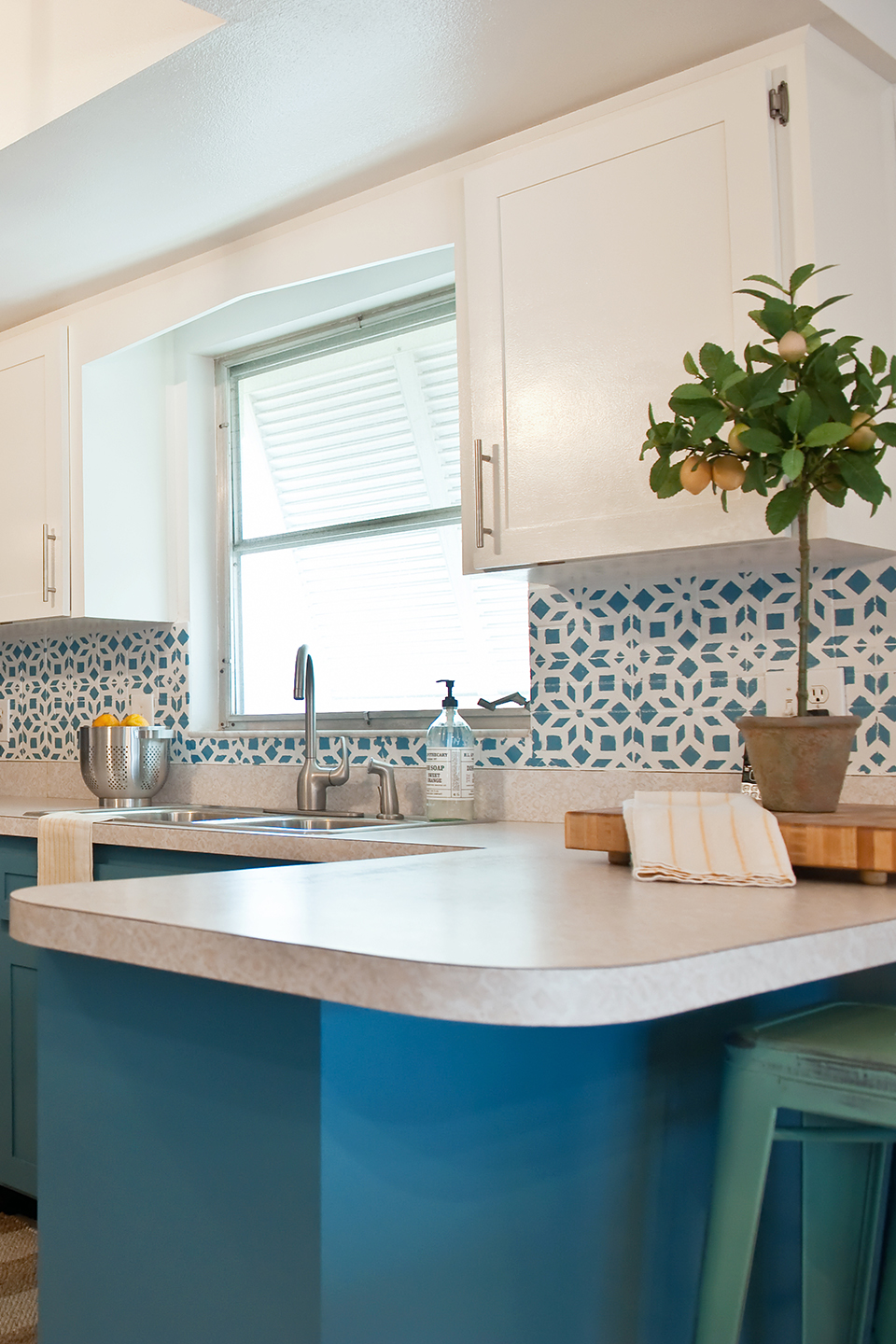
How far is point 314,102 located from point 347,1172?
1992mm

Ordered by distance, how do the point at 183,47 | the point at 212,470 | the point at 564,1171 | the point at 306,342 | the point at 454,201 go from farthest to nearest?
the point at 212,470 → the point at 306,342 → the point at 454,201 → the point at 183,47 → the point at 564,1171

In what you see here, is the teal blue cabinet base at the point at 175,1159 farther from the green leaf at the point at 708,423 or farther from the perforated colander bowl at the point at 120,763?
the perforated colander bowl at the point at 120,763

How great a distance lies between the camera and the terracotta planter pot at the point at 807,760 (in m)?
1.54

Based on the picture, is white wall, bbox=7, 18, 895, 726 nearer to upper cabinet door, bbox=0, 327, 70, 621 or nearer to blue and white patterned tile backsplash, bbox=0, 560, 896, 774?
upper cabinet door, bbox=0, 327, 70, 621

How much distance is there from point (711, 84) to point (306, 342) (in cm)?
152

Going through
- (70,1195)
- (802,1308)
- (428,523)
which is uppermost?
(428,523)

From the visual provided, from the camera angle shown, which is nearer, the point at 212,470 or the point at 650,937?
the point at 650,937

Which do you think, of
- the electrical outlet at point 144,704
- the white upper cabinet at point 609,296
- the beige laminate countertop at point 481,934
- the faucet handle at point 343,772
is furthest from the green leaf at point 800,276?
the electrical outlet at point 144,704

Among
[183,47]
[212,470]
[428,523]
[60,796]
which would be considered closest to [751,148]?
[183,47]

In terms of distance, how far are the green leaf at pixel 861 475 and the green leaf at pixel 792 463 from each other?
0.26 feet

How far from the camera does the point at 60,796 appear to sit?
380 centimetres

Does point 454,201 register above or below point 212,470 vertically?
above

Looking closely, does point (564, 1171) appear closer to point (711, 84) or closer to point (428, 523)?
point (711, 84)

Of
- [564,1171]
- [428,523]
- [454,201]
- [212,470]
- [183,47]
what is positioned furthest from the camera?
[212,470]
